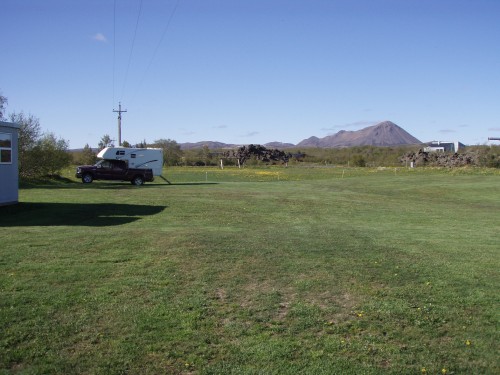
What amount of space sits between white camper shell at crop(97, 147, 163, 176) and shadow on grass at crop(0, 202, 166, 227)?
62.4ft

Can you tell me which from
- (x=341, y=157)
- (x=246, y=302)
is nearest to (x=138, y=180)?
(x=246, y=302)

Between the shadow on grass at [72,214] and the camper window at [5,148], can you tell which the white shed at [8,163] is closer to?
the camper window at [5,148]

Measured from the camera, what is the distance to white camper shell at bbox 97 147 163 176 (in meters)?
39.9

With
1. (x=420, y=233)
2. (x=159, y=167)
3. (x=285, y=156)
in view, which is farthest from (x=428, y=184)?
(x=285, y=156)

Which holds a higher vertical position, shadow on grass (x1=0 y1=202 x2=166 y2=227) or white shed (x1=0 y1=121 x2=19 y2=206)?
white shed (x1=0 y1=121 x2=19 y2=206)

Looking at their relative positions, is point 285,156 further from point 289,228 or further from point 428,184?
point 289,228

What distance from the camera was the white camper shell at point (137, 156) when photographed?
3994 cm

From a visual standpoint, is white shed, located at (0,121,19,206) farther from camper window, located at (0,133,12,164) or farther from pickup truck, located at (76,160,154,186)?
pickup truck, located at (76,160,154,186)

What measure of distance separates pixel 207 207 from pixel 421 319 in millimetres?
14544

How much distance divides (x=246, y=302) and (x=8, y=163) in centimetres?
1602

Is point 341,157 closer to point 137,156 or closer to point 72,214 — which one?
point 137,156

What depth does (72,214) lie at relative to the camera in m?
18.1

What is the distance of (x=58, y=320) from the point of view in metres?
6.35

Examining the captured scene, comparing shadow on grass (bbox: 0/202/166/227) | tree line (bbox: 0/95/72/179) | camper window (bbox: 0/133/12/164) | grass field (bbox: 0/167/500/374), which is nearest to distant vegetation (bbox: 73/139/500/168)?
tree line (bbox: 0/95/72/179)
